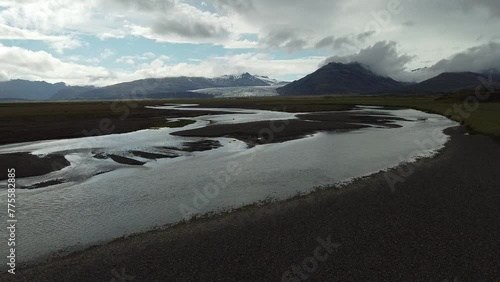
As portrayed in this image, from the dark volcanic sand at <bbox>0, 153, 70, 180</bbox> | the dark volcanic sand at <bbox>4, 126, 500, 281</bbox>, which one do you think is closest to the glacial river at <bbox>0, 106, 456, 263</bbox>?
the dark volcanic sand at <bbox>0, 153, 70, 180</bbox>

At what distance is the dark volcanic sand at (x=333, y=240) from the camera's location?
15.8 meters

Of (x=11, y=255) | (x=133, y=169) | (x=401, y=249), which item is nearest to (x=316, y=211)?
(x=401, y=249)

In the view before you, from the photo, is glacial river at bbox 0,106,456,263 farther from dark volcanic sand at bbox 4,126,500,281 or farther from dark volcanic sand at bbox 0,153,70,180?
dark volcanic sand at bbox 4,126,500,281

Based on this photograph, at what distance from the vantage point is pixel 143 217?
76.0 feet

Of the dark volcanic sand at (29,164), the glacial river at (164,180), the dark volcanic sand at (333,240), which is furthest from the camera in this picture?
the dark volcanic sand at (29,164)

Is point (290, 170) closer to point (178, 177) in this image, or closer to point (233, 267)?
point (178, 177)

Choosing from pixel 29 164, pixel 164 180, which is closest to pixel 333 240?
pixel 164 180

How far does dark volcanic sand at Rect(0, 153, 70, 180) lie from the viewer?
3494 cm

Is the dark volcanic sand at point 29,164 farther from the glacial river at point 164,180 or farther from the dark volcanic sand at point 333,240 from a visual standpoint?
the dark volcanic sand at point 333,240

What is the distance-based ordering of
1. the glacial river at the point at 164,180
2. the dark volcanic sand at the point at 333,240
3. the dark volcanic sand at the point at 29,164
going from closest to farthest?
the dark volcanic sand at the point at 333,240 → the glacial river at the point at 164,180 → the dark volcanic sand at the point at 29,164

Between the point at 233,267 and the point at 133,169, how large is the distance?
952 inches

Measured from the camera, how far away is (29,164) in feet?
125

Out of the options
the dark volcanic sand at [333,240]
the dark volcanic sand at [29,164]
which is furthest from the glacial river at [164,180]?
the dark volcanic sand at [333,240]

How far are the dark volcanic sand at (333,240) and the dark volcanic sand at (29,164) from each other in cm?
2198
